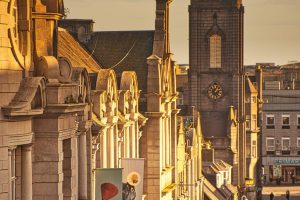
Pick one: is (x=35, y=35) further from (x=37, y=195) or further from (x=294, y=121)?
(x=294, y=121)

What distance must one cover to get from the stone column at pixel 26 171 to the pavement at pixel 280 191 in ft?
346

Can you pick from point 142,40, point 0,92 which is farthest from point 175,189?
point 0,92

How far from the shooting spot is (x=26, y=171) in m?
22.7

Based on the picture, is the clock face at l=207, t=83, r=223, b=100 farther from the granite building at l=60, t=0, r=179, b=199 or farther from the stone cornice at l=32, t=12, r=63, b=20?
the stone cornice at l=32, t=12, r=63, b=20

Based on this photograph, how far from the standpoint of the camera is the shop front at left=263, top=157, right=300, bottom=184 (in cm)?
15838

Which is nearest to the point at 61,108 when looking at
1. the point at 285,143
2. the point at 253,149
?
the point at 253,149

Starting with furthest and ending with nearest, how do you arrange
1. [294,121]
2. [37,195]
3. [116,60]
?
[294,121]
[116,60]
[37,195]

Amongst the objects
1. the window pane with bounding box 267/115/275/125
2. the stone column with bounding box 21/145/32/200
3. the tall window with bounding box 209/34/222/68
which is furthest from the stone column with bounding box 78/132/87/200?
the window pane with bounding box 267/115/275/125

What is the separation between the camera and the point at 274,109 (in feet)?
512

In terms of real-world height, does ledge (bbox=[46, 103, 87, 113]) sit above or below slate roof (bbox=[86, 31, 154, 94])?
below

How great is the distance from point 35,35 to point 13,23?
234 cm

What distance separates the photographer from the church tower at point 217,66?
405 feet

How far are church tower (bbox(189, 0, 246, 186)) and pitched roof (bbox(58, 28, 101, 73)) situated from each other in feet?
245

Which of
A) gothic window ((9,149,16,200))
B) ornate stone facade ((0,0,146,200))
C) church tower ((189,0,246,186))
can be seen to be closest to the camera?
ornate stone facade ((0,0,146,200))
